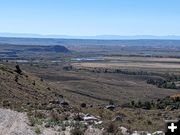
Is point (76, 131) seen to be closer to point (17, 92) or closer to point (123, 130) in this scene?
point (123, 130)

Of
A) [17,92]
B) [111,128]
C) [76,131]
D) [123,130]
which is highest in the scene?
[76,131]

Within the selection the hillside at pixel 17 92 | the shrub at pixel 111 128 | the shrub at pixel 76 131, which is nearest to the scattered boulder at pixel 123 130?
the shrub at pixel 111 128

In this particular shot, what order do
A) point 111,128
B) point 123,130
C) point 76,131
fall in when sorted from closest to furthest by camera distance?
point 76,131, point 111,128, point 123,130

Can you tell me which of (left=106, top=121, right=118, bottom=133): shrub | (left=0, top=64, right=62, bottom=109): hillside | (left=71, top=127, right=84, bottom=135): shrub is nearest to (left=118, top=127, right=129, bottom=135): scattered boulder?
(left=106, top=121, right=118, bottom=133): shrub

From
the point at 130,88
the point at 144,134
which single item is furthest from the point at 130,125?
the point at 130,88

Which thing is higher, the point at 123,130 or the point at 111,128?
the point at 111,128

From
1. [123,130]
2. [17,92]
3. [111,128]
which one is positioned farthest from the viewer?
[17,92]

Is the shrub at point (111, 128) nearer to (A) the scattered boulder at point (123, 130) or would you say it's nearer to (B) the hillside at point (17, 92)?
(A) the scattered boulder at point (123, 130)

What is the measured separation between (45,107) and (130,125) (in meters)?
7.55

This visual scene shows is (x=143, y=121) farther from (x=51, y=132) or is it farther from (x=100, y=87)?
(x=100, y=87)

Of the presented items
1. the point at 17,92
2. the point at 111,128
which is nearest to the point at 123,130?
the point at 111,128

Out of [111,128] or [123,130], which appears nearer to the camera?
[111,128]

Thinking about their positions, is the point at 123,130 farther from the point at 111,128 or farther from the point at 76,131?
the point at 76,131

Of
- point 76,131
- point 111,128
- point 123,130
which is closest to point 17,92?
point 123,130
